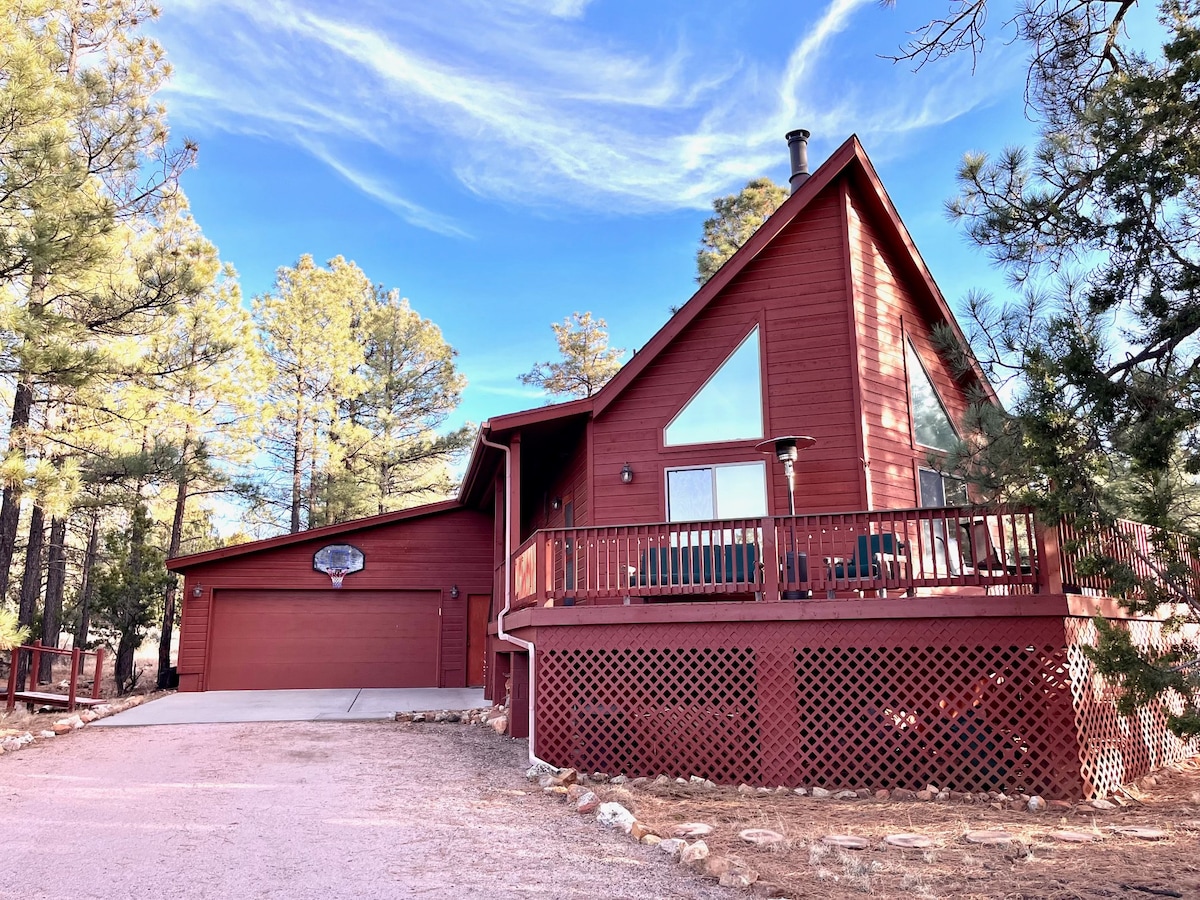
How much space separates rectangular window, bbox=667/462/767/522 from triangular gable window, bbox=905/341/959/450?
7.48ft

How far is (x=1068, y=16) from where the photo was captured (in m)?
5.82

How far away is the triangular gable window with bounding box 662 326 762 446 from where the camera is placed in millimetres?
9992

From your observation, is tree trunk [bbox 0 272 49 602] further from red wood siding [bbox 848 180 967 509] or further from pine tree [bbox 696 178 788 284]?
pine tree [bbox 696 178 788 284]

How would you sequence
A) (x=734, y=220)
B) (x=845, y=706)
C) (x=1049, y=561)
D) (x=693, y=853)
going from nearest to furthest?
(x=693, y=853) → (x=1049, y=561) → (x=845, y=706) → (x=734, y=220)

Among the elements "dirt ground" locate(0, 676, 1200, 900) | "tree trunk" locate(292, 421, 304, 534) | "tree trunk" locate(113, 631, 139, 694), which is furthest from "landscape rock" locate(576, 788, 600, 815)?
"tree trunk" locate(292, 421, 304, 534)

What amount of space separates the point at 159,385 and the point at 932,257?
12.7 metres

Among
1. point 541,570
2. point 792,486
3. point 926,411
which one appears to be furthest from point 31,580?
point 926,411

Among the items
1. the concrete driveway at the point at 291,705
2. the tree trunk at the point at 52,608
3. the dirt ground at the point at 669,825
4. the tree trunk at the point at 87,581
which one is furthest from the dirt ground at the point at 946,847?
the tree trunk at the point at 87,581

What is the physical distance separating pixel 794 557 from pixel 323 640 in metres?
10.9

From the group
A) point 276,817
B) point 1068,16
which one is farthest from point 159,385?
point 1068,16

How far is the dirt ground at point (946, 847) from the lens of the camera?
418cm

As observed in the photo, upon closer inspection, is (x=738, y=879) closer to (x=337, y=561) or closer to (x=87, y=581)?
→ (x=337, y=561)

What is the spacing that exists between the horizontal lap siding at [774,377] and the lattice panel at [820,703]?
104 inches

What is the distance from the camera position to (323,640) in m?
15.2
